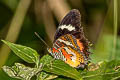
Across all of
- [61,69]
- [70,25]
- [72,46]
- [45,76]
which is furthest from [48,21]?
[61,69]

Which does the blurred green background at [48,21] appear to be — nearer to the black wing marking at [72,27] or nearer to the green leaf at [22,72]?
the black wing marking at [72,27]

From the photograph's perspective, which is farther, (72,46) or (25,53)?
(72,46)

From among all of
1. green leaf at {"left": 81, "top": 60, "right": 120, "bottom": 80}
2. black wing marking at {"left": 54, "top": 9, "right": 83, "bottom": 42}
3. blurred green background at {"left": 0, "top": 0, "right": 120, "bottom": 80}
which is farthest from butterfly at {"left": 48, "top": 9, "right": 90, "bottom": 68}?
blurred green background at {"left": 0, "top": 0, "right": 120, "bottom": 80}

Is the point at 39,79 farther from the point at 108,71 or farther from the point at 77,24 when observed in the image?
the point at 77,24

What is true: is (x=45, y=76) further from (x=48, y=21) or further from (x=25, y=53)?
(x=48, y=21)

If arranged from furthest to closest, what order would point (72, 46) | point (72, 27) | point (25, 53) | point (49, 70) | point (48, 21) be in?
point (48, 21) → point (72, 27) → point (72, 46) → point (25, 53) → point (49, 70)

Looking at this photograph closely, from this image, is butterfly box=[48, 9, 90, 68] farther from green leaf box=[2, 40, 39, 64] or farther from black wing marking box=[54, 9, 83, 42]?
green leaf box=[2, 40, 39, 64]
